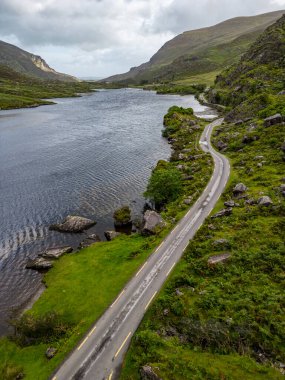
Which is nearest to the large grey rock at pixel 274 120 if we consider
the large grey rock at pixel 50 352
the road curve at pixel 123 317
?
the road curve at pixel 123 317

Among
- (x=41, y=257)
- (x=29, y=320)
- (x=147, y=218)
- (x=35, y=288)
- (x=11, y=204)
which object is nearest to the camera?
(x=29, y=320)

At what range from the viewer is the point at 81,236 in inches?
2645

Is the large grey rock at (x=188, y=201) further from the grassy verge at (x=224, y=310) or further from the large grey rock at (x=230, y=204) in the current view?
the grassy verge at (x=224, y=310)

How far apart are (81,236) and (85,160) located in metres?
54.0

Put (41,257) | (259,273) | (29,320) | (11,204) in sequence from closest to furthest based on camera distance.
Answer: (29,320), (259,273), (41,257), (11,204)

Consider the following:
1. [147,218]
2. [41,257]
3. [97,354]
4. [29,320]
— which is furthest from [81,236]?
[97,354]

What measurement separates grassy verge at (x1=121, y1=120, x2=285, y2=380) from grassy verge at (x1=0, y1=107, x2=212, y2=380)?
315 inches

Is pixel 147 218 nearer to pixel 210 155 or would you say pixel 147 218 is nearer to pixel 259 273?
pixel 259 273

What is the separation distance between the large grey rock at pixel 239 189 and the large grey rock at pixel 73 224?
33.9 m

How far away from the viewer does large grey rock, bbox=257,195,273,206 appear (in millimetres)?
62722

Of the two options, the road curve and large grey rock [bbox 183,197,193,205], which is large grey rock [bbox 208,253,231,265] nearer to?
the road curve

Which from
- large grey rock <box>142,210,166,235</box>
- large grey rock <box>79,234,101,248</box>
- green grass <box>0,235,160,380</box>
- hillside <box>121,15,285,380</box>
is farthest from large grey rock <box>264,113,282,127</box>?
large grey rock <box>79,234,101,248</box>

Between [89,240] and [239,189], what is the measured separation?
35985 mm

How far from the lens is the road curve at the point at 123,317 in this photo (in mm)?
35531
